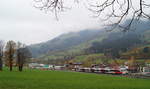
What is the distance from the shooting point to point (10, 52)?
276 feet

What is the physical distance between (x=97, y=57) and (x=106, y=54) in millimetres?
9606

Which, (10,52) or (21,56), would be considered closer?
(10,52)

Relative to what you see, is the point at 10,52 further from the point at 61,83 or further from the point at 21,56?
the point at 61,83

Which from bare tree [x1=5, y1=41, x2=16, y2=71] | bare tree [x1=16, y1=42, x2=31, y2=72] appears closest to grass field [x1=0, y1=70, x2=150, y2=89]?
bare tree [x1=5, y1=41, x2=16, y2=71]

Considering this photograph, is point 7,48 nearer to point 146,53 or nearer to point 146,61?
point 146,61

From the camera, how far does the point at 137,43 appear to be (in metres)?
196

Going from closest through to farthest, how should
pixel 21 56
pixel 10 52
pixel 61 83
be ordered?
pixel 61 83 < pixel 10 52 < pixel 21 56

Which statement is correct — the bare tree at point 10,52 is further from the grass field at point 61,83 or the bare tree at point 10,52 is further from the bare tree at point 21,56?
the grass field at point 61,83

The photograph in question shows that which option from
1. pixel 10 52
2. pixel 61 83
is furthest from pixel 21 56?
pixel 61 83

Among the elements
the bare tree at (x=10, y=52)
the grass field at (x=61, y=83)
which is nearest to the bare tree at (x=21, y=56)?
the bare tree at (x=10, y=52)

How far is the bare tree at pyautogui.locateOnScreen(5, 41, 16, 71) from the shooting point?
83.2 m

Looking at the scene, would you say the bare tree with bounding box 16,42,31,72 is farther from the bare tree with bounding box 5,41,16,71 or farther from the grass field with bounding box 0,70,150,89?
the grass field with bounding box 0,70,150,89

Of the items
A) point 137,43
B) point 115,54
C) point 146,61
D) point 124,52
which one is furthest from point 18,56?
point 137,43

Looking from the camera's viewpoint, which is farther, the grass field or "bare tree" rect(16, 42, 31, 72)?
"bare tree" rect(16, 42, 31, 72)
